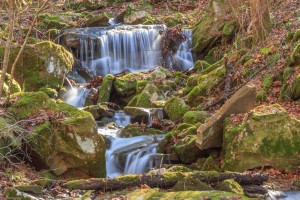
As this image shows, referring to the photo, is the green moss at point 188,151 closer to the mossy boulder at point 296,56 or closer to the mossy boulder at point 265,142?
the mossy boulder at point 265,142

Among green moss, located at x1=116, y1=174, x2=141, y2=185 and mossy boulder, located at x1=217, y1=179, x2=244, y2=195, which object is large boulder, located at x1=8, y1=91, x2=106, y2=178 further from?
mossy boulder, located at x1=217, y1=179, x2=244, y2=195

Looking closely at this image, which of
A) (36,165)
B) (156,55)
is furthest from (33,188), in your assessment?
(156,55)

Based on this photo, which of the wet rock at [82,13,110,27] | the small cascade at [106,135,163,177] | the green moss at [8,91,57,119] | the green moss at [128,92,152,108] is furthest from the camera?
the wet rock at [82,13,110,27]

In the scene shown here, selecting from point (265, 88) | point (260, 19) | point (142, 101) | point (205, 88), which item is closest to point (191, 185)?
point (265, 88)

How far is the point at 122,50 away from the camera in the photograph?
59.0 feet

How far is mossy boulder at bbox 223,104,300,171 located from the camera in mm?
7230

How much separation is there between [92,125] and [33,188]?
7.86 ft

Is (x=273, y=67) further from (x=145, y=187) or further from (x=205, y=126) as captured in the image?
(x=145, y=187)

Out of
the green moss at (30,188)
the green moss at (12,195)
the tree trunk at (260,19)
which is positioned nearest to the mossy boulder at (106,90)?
the tree trunk at (260,19)

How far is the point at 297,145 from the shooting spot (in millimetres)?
7227

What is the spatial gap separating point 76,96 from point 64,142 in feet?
22.0

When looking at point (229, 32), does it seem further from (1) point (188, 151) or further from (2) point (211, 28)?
(1) point (188, 151)

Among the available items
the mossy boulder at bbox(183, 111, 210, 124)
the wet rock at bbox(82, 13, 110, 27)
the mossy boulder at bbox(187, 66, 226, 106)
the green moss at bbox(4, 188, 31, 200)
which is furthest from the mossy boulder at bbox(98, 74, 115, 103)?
the green moss at bbox(4, 188, 31, 200)

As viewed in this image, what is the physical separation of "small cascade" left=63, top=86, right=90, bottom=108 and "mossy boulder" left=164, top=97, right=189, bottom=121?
3.71 metres
